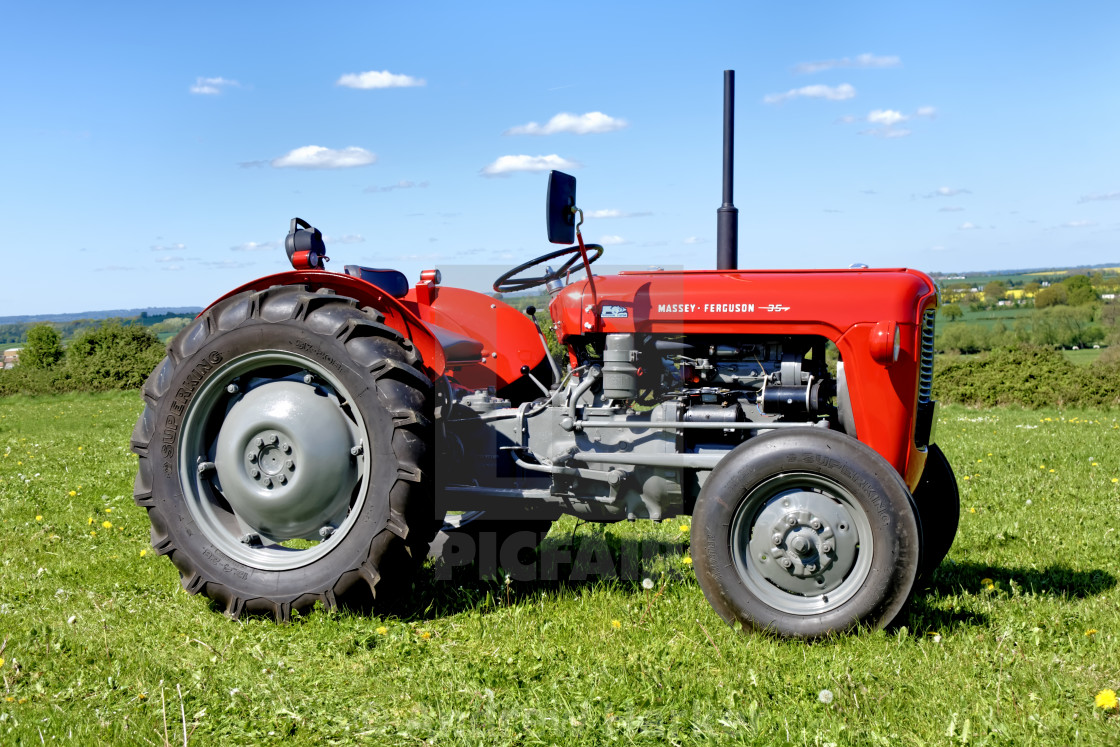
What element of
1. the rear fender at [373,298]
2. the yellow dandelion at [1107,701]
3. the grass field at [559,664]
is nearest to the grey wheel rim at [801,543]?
the grass field at [559,664]

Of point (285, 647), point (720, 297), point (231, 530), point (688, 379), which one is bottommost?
point (285, 647)

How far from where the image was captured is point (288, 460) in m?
4.36

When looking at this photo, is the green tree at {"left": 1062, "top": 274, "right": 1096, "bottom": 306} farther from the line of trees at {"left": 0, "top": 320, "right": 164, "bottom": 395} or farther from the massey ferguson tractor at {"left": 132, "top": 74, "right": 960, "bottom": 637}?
the massey ferguson tractor at {"left": 132, "top": 74, "right": 960, "bottom": 637}

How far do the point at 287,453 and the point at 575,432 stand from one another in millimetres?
1347

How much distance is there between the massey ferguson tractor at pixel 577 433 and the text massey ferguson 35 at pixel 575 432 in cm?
1

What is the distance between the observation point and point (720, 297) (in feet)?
14.3

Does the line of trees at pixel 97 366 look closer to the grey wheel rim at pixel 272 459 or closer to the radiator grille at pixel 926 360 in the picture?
the grey wheel rim at pixel 272 459

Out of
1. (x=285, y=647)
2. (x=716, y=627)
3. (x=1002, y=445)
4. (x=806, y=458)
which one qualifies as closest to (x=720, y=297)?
(x=806, y=458)

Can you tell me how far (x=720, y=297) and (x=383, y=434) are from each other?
165 cm

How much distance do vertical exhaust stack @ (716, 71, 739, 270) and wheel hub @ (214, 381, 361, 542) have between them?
6.58ft

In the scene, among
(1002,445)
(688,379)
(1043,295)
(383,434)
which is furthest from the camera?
(1043,295)

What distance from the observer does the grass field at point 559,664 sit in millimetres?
3168

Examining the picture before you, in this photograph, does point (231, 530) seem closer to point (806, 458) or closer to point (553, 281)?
point (553, 281)

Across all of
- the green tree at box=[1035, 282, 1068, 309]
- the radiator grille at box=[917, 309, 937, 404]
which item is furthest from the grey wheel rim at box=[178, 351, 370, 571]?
the green tree at box=[1035, 282, 1068, 309]
